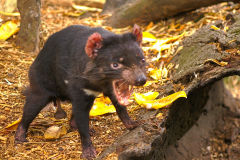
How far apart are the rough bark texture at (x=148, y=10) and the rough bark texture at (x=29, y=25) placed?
1988 mm

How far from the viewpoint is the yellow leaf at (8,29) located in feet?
16.2

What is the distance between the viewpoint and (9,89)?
4059 mm

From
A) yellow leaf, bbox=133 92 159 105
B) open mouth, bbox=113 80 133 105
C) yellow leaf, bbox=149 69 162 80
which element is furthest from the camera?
yellow leaf, bbox=149 69 162 80

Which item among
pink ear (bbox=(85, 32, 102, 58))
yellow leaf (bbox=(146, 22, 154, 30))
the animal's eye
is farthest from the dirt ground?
pink ear (bbox=(85, 32, 102, 58))

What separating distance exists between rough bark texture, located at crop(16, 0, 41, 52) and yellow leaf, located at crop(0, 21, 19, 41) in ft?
0.68

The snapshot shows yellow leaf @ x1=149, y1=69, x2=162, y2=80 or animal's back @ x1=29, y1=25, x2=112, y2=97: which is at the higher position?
animal's back @ x1=29, y1=25, x2=112, y2=97

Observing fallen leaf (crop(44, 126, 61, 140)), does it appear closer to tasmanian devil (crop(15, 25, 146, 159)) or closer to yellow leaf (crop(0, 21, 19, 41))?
tasmanian devil (crop(15, 25, 146, 159))

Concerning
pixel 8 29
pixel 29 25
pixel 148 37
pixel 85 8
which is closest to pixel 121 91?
pixel 29 25

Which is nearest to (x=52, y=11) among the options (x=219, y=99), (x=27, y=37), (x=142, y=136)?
(x=27, y=37)

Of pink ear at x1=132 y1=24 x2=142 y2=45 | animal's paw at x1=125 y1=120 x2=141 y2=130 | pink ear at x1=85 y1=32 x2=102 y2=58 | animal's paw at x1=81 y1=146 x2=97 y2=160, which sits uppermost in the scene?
pink ear at x1=132 y1=24 x2=142 y2=45

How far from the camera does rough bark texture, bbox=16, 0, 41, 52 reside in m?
4.62

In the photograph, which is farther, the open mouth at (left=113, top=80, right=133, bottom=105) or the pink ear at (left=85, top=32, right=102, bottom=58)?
the open mouth at (left=113, top=80, right=133, bottom=105)

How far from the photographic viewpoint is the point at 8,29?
505cm

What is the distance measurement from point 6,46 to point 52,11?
261cm
